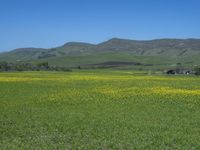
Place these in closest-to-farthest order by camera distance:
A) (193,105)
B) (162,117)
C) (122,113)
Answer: (162,117) → (122,113) → (193,105)

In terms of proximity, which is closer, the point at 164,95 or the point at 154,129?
the point at 154,129

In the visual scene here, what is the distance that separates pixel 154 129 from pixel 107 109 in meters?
7.66

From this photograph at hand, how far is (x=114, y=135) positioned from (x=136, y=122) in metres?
3.69

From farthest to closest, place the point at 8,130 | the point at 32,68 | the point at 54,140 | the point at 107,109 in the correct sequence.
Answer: the point at 32,68, the point at 107,109, the point at 8,130, the point at 54,140

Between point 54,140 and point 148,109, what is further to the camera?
point 148,109

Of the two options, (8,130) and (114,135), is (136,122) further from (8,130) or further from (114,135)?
(8,130)

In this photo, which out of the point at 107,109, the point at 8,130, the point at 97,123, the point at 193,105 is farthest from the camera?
the point at 193,105

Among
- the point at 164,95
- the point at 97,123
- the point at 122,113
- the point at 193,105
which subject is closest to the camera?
the point at 97,123

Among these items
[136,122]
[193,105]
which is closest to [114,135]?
[136,122]

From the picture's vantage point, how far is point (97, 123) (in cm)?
1984

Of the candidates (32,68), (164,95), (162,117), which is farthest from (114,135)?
(32,68)

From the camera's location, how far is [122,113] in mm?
23719

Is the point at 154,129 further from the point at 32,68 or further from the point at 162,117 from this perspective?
Answer: the point at 32,68

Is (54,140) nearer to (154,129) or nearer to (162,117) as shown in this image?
(154,129)
